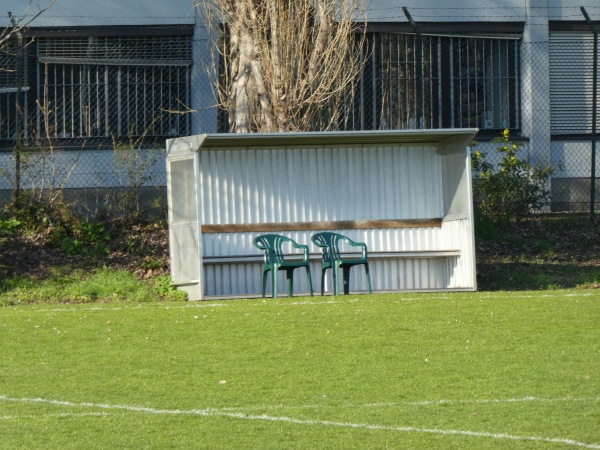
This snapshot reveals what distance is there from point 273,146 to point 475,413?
10102mm

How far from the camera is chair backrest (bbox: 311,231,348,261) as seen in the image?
55.6ft

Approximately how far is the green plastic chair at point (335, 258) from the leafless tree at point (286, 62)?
314cm

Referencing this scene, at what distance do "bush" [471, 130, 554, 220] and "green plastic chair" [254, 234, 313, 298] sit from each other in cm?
525

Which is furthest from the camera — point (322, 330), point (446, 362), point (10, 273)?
point (10, 273)

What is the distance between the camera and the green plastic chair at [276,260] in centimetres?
1617

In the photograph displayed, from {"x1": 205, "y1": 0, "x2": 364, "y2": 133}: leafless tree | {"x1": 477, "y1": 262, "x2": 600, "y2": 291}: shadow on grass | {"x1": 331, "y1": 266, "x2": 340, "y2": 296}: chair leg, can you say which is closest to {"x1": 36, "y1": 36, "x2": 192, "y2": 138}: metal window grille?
{"x1": 205, "y1": 0, "x2": 364, "y2": 133}: leafless tree

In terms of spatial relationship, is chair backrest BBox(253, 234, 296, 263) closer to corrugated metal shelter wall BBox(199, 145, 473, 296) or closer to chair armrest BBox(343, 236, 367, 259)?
corrugated metal shelter wall BBox(199, 145, 473, 296)

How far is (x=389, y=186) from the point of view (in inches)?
713

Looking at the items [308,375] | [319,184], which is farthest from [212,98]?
[308,375]

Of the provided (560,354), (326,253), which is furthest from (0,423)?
(326,253)

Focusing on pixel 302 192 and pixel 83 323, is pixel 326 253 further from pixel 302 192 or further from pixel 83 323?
pixel 83 323

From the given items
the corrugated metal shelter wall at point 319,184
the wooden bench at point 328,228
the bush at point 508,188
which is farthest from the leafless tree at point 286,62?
the bush at point 508,188

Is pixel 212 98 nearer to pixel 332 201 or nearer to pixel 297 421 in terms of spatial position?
pixel 332 201

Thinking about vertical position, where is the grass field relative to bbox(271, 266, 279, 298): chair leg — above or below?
below
